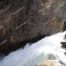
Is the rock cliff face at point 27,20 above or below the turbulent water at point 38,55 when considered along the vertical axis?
above

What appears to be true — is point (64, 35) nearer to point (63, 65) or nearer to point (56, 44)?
point (56, 44)

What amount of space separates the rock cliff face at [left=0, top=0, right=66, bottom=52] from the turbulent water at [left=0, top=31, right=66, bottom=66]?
0.17m

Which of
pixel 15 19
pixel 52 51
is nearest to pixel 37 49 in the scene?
pixel 52 51

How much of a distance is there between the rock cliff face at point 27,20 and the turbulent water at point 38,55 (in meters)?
0.17

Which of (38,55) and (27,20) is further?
(27,20)

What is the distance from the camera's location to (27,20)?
585 centimetres

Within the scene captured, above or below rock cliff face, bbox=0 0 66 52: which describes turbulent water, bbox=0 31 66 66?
below

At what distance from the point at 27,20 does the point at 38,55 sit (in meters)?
0.78

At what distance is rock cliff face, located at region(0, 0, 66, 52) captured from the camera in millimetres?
5359

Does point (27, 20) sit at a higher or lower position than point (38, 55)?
higher

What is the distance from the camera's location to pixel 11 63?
552 cm

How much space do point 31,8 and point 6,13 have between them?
709 millimetres

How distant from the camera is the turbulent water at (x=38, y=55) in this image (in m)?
5.36

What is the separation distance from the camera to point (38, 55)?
560 cm
